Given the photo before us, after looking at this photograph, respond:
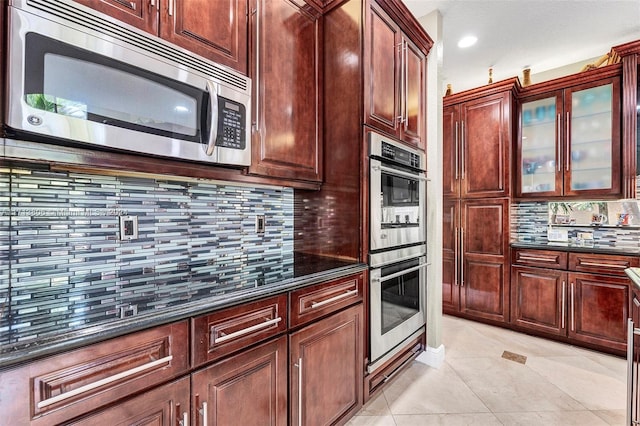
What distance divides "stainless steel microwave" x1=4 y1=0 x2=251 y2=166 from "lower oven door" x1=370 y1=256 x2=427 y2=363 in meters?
1.10

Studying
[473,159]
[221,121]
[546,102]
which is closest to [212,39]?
[221,121]

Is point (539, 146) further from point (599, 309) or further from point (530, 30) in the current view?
point (599, 309)

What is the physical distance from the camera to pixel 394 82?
1996 millimetres

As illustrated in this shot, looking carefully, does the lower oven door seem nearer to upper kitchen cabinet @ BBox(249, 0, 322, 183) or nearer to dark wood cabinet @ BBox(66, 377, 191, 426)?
upper kitchen cabinet @ BBox(249, 0, 322, 183)

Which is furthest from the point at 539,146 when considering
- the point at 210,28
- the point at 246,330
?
the point at 246,330

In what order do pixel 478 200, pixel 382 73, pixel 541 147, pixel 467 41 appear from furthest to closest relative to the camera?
pixel 478 200 → pixel 541 147 → pixel 467 41 → pixel 382 73

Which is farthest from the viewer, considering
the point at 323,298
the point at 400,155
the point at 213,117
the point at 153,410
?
the point at 400,155

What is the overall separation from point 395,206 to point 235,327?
1.29 m

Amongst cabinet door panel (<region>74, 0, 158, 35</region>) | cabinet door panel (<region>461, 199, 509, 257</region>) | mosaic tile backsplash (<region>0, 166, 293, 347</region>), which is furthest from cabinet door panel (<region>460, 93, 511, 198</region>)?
cabinet door panel (<region>74, 0, 158, 35</region>)

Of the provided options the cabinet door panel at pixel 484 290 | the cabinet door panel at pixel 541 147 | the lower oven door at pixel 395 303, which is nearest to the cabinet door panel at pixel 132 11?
the lower oven door at pixel 395 303

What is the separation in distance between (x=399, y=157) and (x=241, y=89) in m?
1.10

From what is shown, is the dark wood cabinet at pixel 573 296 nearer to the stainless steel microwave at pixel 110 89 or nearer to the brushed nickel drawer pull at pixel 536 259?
the brushed nickel drawer pull at pixel 536 259

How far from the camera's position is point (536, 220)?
128 inches

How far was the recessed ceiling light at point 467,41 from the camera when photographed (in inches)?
107
